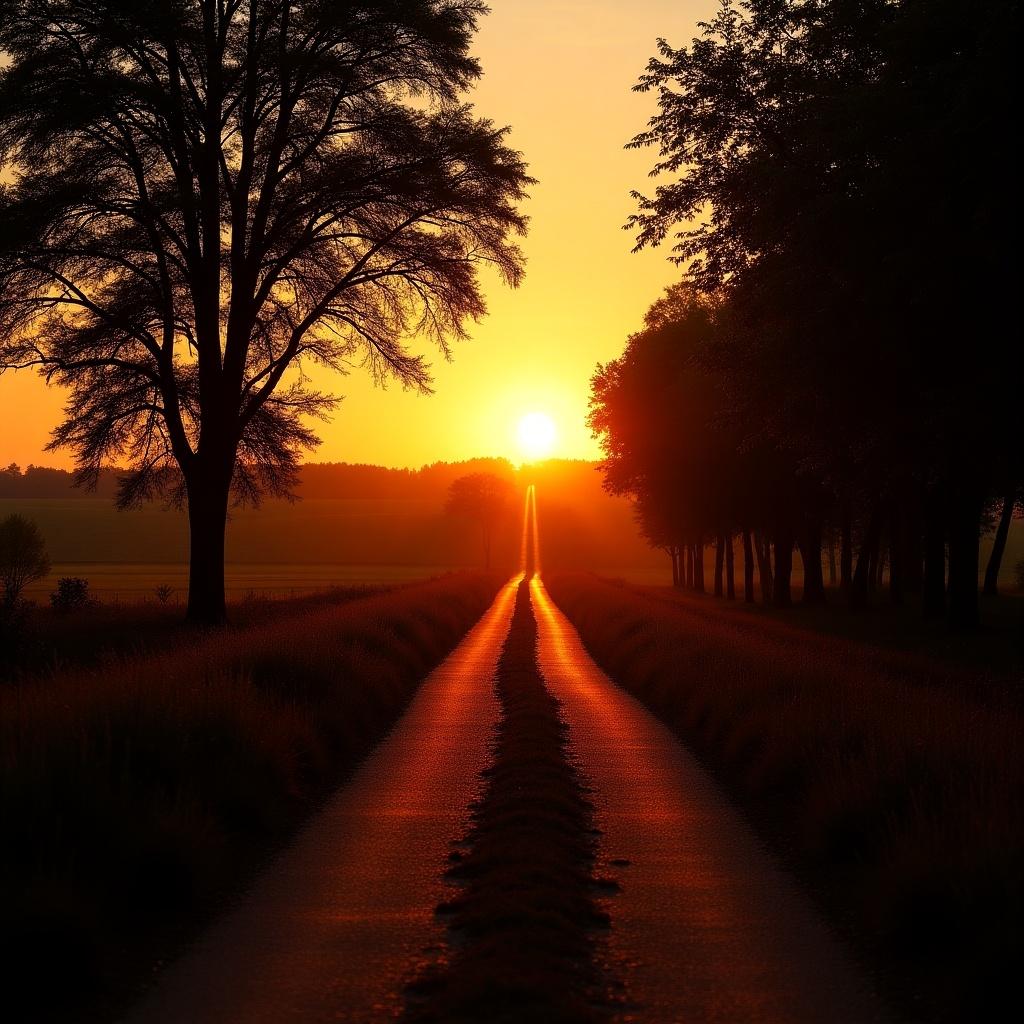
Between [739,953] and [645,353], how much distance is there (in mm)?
47625

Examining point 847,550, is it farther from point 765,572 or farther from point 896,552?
point 765,572

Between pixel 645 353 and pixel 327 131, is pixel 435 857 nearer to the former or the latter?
pixel 327 131

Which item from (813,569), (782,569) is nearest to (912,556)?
(813,569)

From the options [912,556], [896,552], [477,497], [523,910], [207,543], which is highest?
[477,497]

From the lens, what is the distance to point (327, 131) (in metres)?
24.9

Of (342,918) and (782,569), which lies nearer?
(342,918)

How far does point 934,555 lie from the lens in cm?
3088

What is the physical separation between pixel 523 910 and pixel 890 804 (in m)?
3.51

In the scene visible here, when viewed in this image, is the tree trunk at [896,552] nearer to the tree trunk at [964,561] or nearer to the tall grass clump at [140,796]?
the tree trunk at [964,561]

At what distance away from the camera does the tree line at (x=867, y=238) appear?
2014cm

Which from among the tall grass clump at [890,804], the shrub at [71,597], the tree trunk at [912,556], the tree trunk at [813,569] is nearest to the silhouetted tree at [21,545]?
the shrub at [71,597]

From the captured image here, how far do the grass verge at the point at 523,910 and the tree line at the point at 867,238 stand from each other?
42.2 feet

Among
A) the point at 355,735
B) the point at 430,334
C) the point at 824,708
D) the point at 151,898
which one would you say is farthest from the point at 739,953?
the point at 430,334

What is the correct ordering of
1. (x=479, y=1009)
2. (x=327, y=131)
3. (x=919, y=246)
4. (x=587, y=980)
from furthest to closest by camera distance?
(x=327, y=131)
(x=919, y=246)
(x=587, y=980)
(x=479, y=1009)
